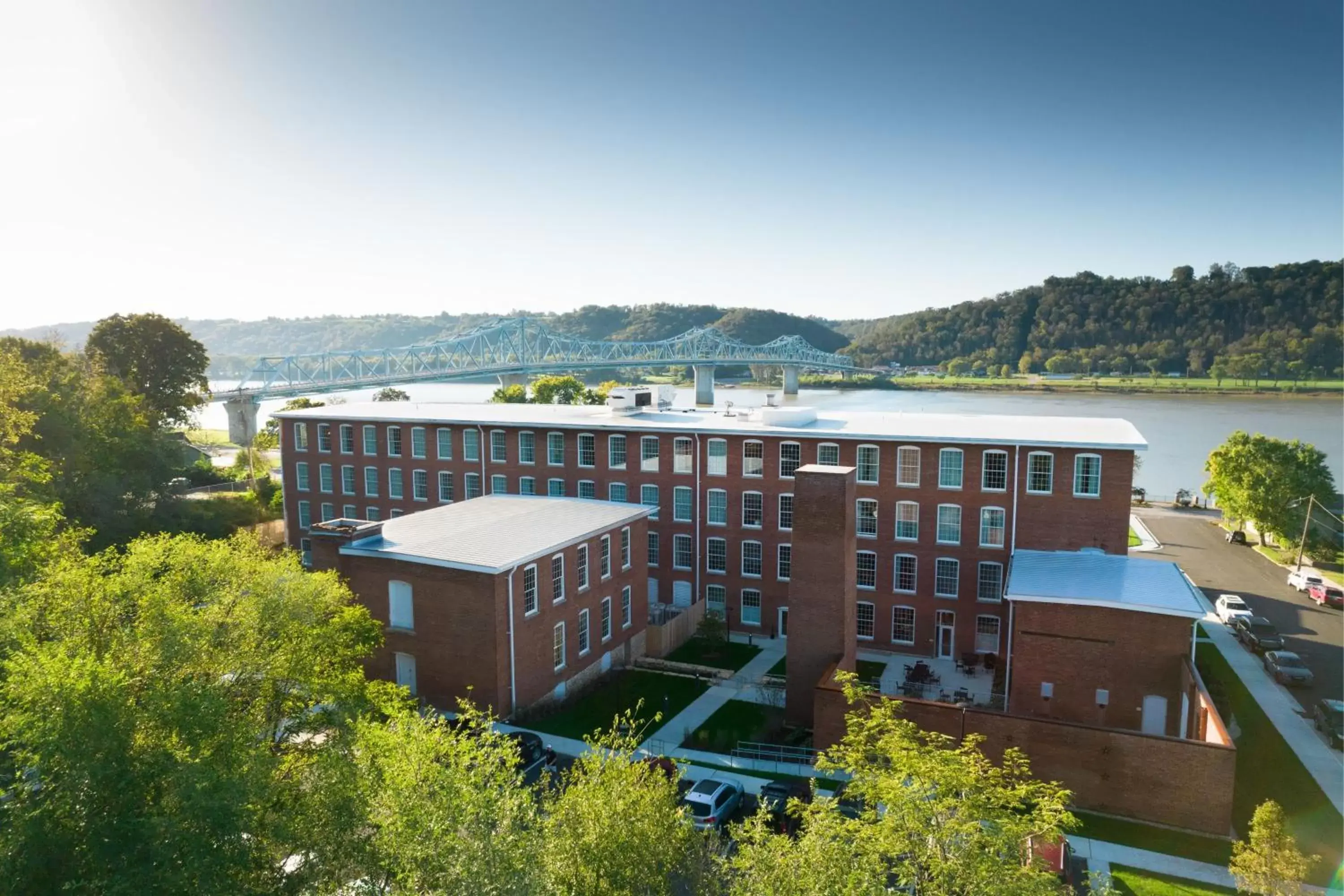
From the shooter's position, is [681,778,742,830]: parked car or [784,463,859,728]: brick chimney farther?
[784,463,859,728]: brick chimney

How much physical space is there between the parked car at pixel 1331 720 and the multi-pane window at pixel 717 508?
2159cm

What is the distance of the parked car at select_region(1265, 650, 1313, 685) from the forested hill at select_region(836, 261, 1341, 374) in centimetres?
11007

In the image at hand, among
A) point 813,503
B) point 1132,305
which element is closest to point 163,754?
point 813,503

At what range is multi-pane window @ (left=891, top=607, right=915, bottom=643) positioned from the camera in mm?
33844

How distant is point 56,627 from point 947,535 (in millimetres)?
28568

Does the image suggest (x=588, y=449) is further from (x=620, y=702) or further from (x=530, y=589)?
(x=620, y=702)

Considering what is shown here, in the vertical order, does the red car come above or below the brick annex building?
below

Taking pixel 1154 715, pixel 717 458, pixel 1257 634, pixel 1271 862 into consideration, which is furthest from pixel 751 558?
pixel 1271 862

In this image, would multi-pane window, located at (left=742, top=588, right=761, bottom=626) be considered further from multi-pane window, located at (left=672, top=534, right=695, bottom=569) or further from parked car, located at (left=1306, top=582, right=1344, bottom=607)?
parked car, located at (left=1306, top=582, right=1344, bottom=607)

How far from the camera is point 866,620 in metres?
34.6

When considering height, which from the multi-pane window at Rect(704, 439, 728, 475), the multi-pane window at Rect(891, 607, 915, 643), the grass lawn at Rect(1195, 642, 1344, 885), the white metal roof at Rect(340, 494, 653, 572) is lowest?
the grass lawn at Rect(1195, 642, 1344, 885)

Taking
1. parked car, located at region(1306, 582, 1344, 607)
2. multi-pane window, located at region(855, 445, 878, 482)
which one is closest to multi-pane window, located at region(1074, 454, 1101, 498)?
multi-pane window, located at region(855, 445, 878, 482)

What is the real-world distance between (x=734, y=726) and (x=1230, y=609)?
2474cm

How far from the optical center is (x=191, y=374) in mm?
61531
